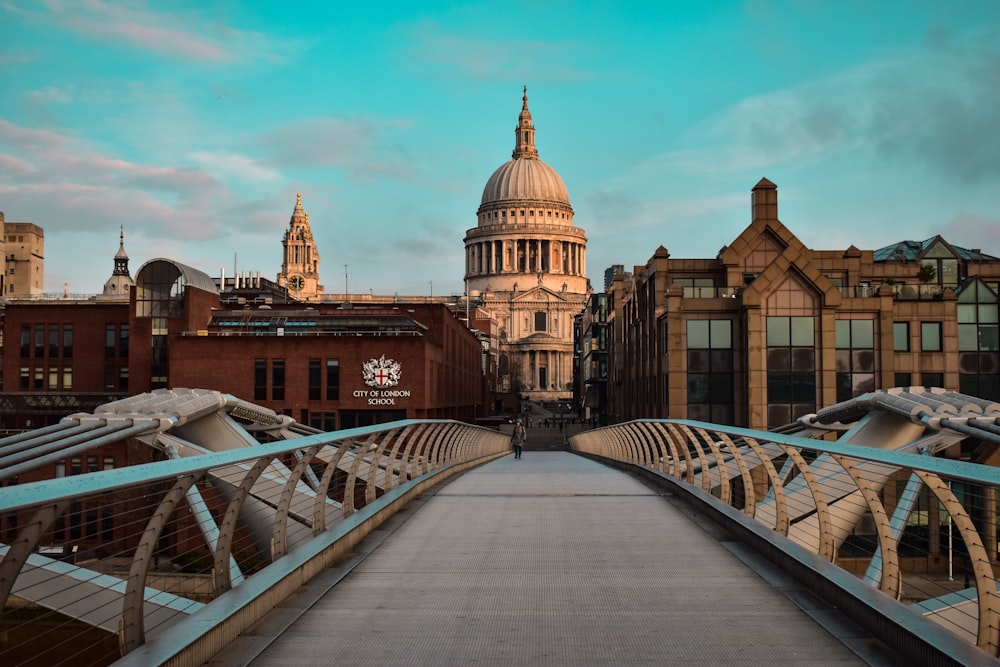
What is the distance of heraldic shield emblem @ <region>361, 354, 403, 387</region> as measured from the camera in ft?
177

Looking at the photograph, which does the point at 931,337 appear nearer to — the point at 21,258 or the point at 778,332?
the point at 778,332

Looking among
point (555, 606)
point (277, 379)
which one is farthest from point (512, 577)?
point (277, 379)

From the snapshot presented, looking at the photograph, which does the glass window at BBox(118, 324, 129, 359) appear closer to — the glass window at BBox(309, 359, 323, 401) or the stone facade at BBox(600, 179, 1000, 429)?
the glass window at BBox(309, 359, 323, 401)

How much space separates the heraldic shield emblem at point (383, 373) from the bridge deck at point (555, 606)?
4151 cm

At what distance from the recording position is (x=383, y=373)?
53969 mm

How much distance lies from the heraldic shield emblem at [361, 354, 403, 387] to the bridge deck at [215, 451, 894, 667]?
41515mm

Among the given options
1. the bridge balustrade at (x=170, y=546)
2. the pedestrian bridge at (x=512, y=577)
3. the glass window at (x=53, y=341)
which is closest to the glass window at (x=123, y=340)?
the glass window at (x=53, y=341)

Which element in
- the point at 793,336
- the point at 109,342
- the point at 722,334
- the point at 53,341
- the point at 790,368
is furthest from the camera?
the point at 53,341

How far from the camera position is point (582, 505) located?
1503 centimetres

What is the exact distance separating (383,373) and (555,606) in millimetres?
46420

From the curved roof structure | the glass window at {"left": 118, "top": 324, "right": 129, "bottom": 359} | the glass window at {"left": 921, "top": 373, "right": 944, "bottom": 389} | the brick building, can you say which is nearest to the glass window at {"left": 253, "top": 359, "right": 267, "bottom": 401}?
the brick building

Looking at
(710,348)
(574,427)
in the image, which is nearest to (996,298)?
(710,348)

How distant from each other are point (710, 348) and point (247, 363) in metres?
24.2

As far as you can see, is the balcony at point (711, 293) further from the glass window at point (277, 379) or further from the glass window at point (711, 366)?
the glass window at point (277, 379)
